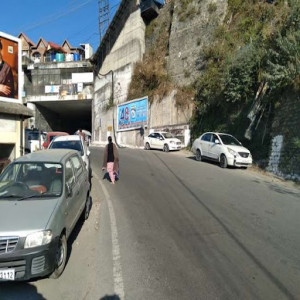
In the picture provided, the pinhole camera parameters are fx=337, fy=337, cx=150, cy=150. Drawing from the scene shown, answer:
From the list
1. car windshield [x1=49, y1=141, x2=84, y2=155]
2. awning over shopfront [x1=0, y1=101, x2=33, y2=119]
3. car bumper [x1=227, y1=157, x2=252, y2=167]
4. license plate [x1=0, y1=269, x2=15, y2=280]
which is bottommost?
license plate [x1=0, y1=269, x2=15, y2=280]

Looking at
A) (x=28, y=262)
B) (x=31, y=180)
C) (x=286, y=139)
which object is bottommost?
(x=28, y=262)

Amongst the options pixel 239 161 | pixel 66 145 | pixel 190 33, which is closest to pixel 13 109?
pixel 66 145

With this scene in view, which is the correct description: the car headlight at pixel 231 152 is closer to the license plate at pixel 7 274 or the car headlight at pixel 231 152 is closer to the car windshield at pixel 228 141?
the car windshield at pixel 228 141

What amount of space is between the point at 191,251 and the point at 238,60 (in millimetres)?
17482

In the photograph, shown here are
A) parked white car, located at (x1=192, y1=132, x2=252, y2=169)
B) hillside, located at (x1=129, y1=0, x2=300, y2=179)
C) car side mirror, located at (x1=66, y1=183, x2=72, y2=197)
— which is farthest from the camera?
parked white car, located at (x1=192, y1=132, x2=252, y2=169)

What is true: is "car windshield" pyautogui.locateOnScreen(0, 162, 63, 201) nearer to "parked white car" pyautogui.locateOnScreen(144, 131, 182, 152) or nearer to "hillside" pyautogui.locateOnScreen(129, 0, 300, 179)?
"hillside" pyautogui.locateOnScreen(129, 0, 300, 179)

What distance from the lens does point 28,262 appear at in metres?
4.48

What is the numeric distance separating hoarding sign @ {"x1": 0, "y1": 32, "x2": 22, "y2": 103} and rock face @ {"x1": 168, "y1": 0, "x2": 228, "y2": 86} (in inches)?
777

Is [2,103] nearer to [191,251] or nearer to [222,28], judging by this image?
[191,251]

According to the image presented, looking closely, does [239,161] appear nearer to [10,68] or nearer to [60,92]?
[10,68]

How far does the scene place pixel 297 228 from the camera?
703 cm

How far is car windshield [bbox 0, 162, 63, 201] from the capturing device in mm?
5773

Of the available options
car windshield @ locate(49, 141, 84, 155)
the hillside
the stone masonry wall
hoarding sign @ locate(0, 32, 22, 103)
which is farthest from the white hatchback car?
the hillside

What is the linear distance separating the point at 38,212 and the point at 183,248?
2.56 metres
